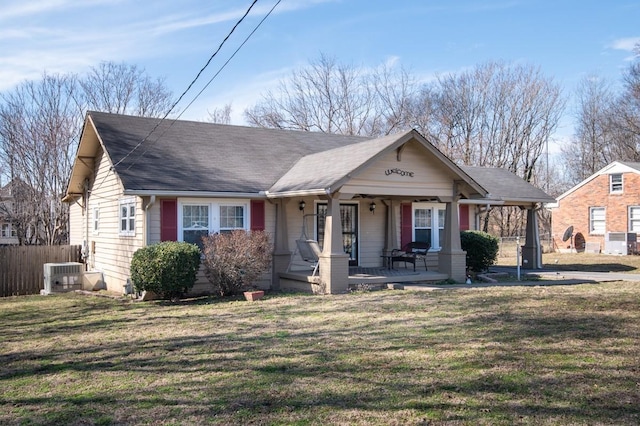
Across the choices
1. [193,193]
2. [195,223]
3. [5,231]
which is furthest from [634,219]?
[5,231]

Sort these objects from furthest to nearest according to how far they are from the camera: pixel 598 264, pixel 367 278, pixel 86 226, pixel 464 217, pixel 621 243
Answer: pixel 621 243 < pixel 598 264 < pixel 86 226 < pixel 464 217 < pixel 367 278

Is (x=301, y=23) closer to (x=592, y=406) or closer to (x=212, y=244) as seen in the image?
(x=212, y=244)

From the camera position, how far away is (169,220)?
13.8 metres

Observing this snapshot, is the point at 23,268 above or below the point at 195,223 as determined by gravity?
below

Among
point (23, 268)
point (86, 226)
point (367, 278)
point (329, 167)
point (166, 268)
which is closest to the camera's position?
point (166, 268)

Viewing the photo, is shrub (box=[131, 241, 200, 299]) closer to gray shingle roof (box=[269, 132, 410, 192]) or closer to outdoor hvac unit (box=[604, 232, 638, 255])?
gray shingle roof (box=[269, 132, 410, 192])

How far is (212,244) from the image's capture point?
42.3ft

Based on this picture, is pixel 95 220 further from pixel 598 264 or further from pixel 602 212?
pixel 602 212

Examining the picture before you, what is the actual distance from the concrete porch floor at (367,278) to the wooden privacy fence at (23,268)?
8154 mm

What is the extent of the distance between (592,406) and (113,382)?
4594 mm

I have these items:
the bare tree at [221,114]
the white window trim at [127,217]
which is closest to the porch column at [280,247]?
Answer: the white window trim at [127,217]

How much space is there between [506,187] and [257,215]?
9.82 m

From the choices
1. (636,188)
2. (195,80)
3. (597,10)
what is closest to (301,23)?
(195,80)

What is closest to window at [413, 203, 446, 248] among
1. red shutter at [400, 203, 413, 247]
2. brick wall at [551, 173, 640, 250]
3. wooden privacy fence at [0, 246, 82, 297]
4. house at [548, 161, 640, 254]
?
red shutter at [400, 203, 413, 247]
